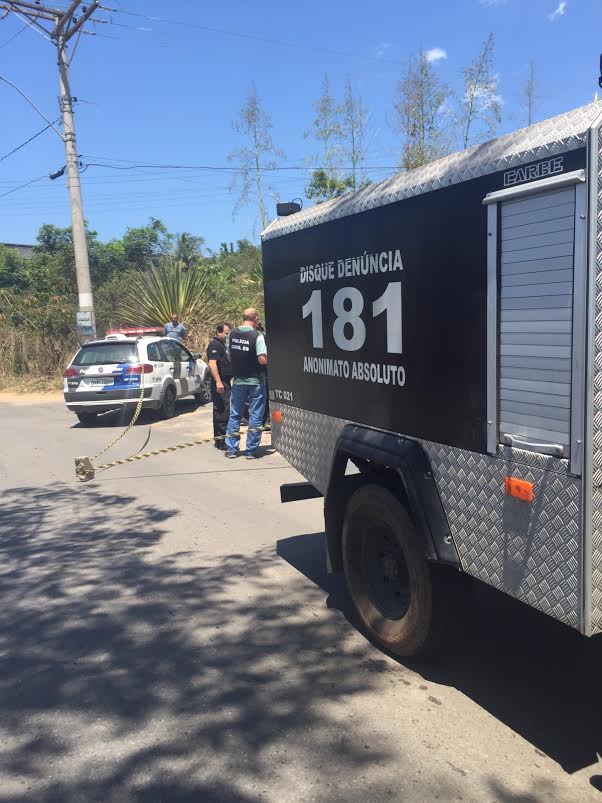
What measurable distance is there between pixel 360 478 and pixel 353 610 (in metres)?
1.01

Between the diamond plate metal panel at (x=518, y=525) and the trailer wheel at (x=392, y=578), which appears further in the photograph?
the trailer wheel at (x=392, y=578)

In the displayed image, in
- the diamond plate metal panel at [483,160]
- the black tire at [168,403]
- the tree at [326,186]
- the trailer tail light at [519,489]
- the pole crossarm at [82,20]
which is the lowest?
the black tire at [168,403]

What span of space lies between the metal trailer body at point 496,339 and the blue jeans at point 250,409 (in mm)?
4644

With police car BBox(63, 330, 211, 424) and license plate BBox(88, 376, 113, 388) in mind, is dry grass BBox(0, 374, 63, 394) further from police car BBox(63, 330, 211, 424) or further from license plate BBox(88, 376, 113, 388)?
license plate BBox(88, 376, 113, 388)

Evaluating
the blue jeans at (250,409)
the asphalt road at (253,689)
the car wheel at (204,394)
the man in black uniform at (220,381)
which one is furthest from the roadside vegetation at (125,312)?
the asphalt road at (253,689)

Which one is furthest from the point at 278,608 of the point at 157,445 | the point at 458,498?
the point at 157,445

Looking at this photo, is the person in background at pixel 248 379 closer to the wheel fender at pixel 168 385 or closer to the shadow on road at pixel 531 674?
the wheel fender at pixel 168 385


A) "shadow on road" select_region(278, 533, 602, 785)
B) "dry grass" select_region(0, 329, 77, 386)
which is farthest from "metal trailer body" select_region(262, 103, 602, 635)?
"dry grass" select_region(0, 329, 77, 386)

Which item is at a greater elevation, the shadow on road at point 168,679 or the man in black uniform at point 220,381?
the man in black uniform at point 220,381

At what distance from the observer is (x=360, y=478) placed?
3.95m

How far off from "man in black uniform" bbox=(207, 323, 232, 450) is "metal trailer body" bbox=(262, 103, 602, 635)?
5.73m

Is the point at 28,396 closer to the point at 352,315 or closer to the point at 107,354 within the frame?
the point at 107,354

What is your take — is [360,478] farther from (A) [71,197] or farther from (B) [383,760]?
(A) [71,197]

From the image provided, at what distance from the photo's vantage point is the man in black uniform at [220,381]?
9.73 metres
